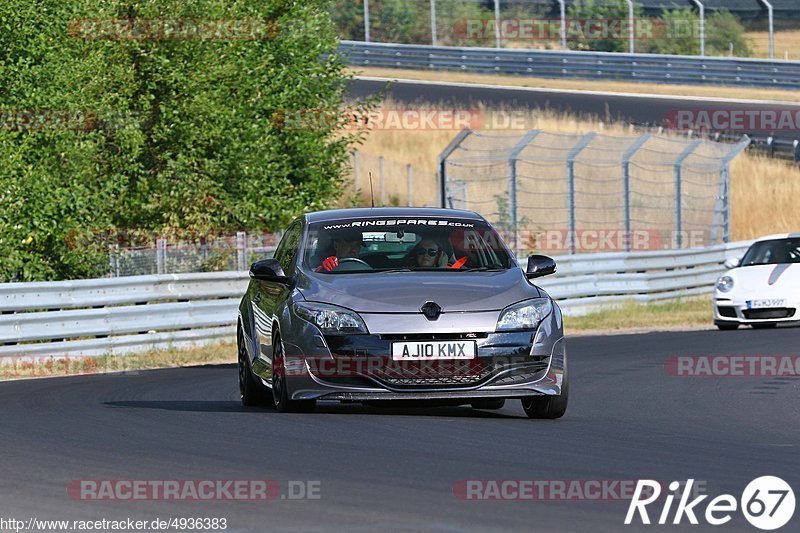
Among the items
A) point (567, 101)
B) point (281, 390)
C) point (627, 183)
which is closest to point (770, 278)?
point (627, 183)

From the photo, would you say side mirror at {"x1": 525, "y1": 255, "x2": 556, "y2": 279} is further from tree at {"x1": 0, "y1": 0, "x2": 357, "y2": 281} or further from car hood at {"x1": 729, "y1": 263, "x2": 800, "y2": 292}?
car hood at {"x1": 729, "y1": 263, "x2": 800, "y2": 292}

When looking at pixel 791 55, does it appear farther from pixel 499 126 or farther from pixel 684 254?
pixel 684 254

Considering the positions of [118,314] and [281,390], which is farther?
[118,314]

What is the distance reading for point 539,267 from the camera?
11320 mm

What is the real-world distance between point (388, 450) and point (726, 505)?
2.36 m

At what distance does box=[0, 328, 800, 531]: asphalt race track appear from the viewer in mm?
6652

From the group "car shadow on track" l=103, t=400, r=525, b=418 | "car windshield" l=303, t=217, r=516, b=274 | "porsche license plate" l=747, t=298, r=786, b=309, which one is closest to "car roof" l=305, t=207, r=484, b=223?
"car windshield" l=303, t=217, r=516, b=274

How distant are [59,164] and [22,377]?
4928 mm

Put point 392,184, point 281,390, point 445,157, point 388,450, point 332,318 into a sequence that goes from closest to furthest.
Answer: point 388,450
point 332,318
point 281,390
point 445,157
point 392,184

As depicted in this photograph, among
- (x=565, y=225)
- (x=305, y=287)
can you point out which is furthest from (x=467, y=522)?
(x=565, y=225)

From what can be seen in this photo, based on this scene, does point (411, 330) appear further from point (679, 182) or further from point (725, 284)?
point (679, 182)

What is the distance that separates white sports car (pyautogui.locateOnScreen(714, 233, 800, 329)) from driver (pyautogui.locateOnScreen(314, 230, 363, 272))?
36.9 feet

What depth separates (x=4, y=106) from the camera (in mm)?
19750

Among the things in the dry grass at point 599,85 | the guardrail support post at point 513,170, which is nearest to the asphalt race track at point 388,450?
the guardrail support post at point 513,170
